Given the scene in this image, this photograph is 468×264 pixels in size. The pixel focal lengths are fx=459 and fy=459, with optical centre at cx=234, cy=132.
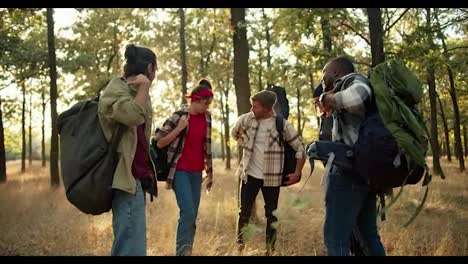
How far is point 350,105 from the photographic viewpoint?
3.30 metres

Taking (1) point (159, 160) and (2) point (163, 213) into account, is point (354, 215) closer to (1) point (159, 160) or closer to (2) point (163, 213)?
(1) point (159, 160)

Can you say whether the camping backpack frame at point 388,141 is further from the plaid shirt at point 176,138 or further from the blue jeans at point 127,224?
the plaid shirt at point 176,138

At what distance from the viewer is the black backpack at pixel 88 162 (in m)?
3.21

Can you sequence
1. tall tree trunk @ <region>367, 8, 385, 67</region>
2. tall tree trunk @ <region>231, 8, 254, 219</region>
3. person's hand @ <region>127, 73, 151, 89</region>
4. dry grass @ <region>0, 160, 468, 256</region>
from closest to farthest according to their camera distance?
1. person's hand @ <region>127, 73, 151, 89</region>
2. dry grass @ <region>0, 160, 468, 256</region>
3. tall tree trunk @ <region>231, 8, 254, 219</region>
4. tall tree trunk @ <region>367, 8, 385, 67</region>

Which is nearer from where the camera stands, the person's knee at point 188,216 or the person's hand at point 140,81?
the person's hand at point 140,81

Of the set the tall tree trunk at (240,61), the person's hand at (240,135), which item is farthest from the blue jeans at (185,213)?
the tall tree trunk at (240,61)

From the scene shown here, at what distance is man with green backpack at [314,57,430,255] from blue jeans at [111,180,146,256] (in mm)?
1397

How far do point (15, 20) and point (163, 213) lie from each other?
6.90 m

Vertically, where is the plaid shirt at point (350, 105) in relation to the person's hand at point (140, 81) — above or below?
below

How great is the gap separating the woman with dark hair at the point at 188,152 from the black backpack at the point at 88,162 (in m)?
1.56

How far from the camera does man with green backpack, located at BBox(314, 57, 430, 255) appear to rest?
3141 millimetres

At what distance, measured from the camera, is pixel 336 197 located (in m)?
3.46

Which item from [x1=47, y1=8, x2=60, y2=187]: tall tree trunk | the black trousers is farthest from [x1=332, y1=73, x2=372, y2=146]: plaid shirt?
[x1=47, y1=8, x2=60, y2=187]: tall tree trunk

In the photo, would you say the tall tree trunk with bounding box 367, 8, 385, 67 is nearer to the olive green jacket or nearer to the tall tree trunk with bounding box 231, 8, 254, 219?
the tall tree trunk with bounding box 231, 8, 254, 219
